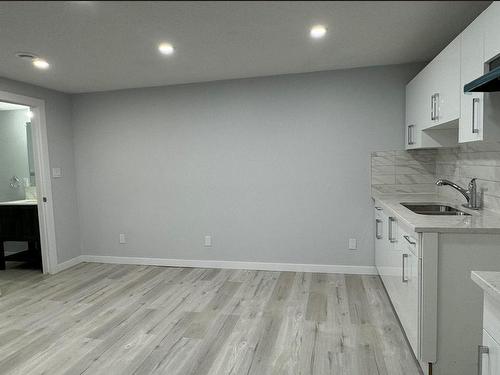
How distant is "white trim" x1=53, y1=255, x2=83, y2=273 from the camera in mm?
4034

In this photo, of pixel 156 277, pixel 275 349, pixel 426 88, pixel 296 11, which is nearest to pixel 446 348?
pixel 275 349

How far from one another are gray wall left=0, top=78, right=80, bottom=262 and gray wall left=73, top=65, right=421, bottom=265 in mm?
107

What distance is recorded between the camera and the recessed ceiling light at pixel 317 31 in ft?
1.20

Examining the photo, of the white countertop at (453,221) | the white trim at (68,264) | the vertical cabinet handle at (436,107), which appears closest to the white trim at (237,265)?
the white trim at (68,264)

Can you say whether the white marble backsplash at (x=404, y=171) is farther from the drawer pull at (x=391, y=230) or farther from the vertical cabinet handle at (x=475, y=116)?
the vertical cabinet handle at (x=475, y=116)

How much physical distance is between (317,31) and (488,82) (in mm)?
1309

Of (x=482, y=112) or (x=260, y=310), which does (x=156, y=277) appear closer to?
(x=260, y=310)

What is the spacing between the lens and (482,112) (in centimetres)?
167

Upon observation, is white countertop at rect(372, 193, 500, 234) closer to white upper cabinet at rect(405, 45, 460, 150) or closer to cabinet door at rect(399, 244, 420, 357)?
cabinet door at rect(399, 244, 420, 357)

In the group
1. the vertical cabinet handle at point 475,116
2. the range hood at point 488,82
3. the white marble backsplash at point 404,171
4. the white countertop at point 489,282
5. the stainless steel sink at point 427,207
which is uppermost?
the range hood at point 488,82

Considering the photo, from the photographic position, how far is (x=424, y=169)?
11.1 feet

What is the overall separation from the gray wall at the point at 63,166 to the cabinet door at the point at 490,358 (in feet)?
14.0

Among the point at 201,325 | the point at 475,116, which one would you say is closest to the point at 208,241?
the point at 201,325

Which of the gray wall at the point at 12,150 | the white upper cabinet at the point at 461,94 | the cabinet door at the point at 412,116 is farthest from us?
the gray wall at the point at 12,150
